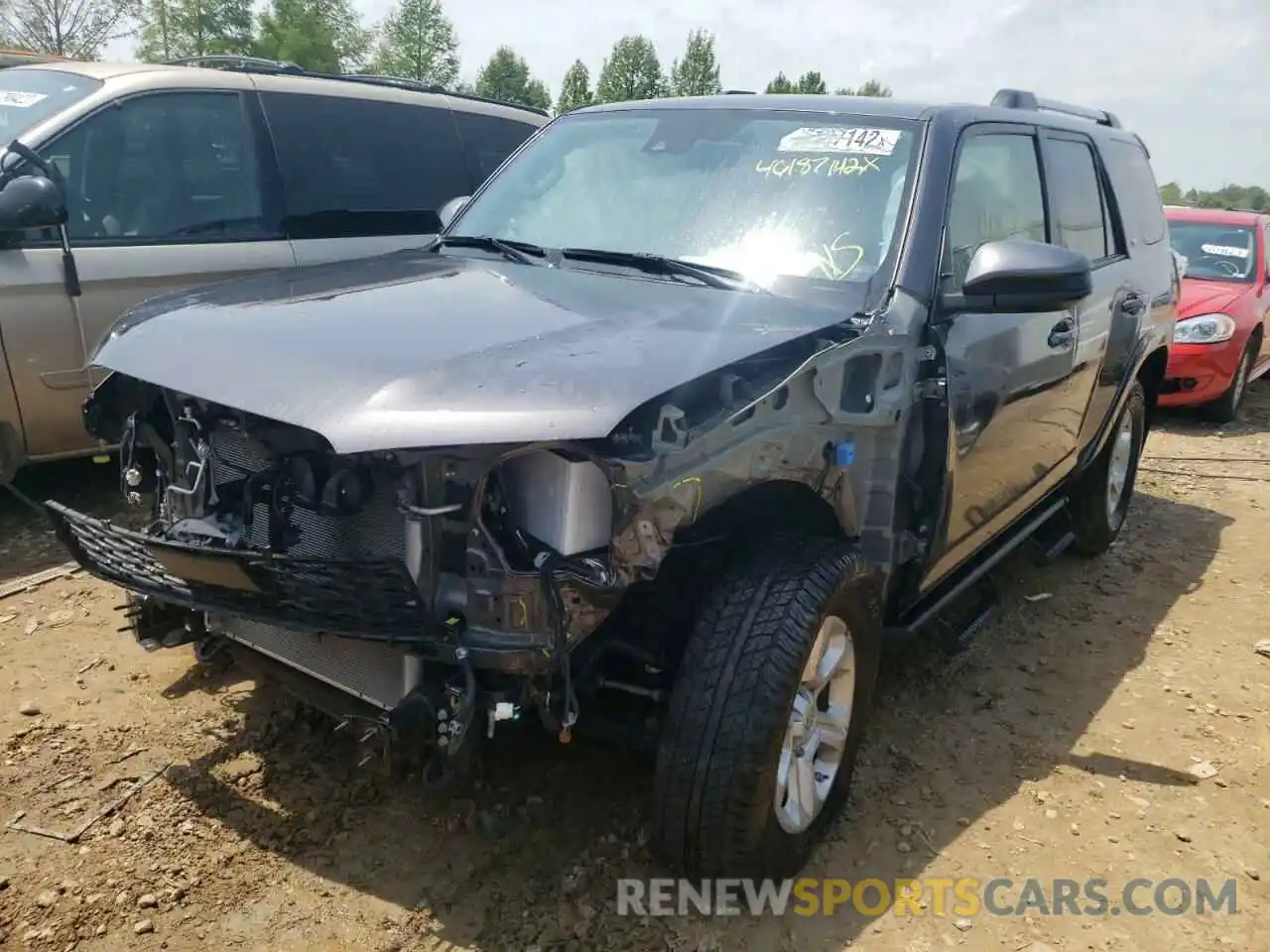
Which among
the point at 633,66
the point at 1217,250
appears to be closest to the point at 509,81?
the point at 633,66

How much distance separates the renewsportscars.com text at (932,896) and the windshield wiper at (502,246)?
1865 mm

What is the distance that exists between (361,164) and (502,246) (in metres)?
2.45

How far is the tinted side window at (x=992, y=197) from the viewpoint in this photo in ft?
10.3

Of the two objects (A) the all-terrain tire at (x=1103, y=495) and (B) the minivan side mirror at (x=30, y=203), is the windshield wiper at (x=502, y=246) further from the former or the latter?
(A) the all-terrain tire at (x=1103, y=495)

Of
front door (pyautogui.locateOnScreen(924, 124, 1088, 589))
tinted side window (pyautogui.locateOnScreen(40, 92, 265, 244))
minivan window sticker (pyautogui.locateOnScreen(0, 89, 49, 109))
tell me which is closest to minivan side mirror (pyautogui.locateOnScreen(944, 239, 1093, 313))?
front door (pyautogui.locateOnScreen(924, 124, 1088, 589))

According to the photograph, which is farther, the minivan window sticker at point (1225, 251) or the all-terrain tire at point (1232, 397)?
the minivan window sticker at point (1225, 251)

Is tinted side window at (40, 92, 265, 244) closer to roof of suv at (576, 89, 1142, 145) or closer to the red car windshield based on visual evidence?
roof of suv at (576, 89, 1142, 145)

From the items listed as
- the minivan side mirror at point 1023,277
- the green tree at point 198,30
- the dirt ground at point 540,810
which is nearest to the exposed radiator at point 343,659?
the dirt ground at point 540,810

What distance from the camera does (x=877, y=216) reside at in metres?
3.00

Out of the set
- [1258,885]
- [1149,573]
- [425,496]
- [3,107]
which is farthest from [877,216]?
[3,107]

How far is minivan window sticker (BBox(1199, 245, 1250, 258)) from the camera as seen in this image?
30.3 ft

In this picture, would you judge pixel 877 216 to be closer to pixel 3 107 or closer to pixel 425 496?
pixel 425 496

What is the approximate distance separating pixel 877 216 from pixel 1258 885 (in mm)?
2104

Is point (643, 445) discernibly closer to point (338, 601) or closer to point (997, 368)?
point (338, 601)
